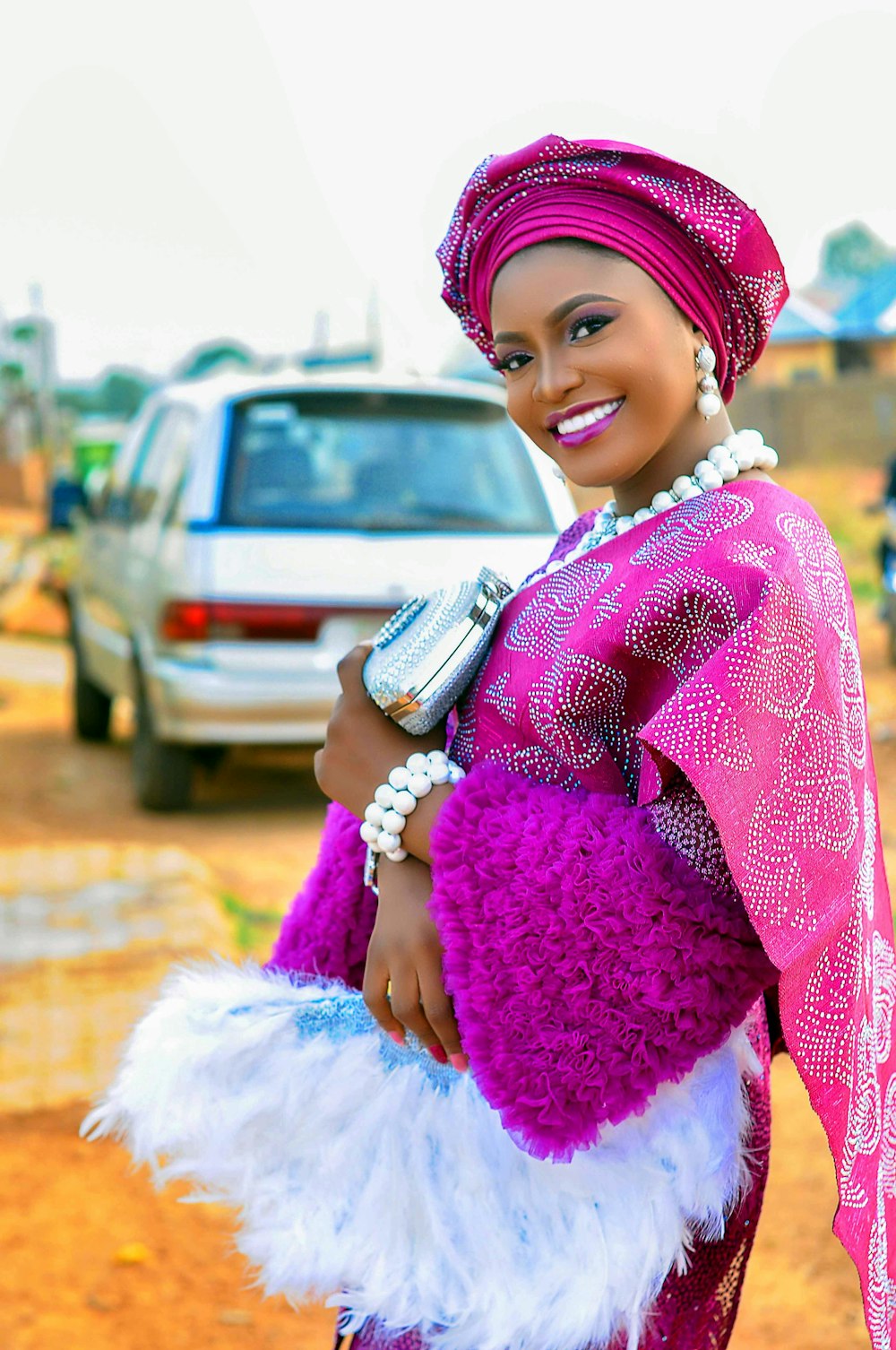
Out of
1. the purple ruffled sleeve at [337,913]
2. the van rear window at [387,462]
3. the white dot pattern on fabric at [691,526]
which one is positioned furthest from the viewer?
the van rear window at [387,462]

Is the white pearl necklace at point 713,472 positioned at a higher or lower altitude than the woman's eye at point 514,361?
lower

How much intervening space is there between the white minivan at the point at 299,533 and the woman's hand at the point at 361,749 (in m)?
3.98

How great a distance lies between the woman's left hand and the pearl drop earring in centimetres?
43

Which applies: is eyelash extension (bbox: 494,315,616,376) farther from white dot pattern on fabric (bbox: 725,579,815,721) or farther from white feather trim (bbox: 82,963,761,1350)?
white feather trim (bbox: 82,963,761,1350)

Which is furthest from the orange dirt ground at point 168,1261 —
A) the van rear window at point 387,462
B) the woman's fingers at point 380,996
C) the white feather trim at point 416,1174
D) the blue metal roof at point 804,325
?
the blue metal roof at point 804,325

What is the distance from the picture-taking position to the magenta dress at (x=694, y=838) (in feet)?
3.99

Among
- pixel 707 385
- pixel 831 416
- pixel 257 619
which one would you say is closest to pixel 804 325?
pixel 831 416

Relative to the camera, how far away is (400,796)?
56.0 inches

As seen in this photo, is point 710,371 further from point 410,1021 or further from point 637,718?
point 410,1021

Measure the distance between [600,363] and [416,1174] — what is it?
32.5 inches

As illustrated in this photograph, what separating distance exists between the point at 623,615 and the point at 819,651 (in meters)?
0.18

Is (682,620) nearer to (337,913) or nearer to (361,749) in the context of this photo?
(361,749)

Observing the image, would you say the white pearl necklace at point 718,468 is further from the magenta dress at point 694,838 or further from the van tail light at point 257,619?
the van tail light at point 257,619

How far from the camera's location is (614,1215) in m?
1.36
